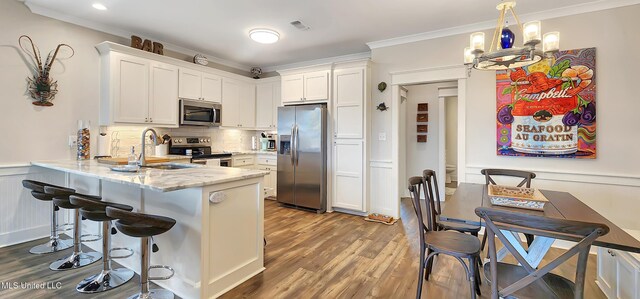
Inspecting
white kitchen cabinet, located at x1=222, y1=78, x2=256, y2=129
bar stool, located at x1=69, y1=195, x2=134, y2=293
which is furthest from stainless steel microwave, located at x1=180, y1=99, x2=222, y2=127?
bar stool, located at x1=69, y1=195, x2=134, y2=293

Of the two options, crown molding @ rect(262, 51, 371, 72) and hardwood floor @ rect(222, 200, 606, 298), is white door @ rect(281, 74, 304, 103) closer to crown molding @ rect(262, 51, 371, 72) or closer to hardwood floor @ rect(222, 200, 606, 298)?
crown molding @ rect(262, 51, 371, 72)

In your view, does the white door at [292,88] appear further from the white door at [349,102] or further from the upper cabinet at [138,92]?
the upper cabinet at [138,92]

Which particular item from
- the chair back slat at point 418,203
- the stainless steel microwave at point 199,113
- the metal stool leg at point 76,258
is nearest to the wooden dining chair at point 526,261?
the chair back slat at point 418,203

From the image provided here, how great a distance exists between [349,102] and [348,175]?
116cm

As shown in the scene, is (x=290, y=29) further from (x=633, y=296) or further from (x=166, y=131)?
(x=633, y=296)

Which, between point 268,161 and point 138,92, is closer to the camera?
point 138,92

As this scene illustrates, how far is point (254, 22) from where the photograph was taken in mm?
3621

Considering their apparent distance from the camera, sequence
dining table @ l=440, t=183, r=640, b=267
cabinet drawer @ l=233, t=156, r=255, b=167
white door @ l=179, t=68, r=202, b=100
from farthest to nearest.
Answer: cabinet drawer @ l=233, t=156, r=255, b=167
white door @ l=179, t=68, r=202, b=100
dining table @ l=440, t=183, r=640, b=267

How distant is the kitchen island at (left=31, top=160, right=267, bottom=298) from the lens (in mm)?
2043

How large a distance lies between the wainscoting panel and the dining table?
14.4 ft

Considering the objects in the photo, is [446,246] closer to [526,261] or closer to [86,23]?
[526,261]

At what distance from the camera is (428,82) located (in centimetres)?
405

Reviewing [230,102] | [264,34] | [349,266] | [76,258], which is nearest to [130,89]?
[230,102]

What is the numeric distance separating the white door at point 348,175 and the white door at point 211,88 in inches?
91.2
